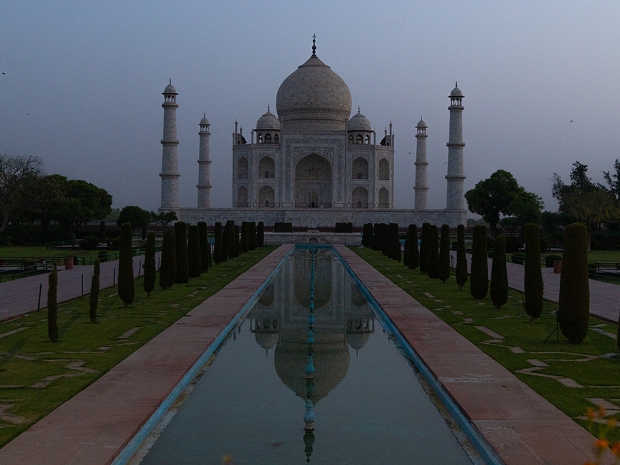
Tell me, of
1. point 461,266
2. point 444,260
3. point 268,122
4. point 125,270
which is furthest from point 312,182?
point 125,270

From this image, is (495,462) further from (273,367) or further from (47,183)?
(47,183)

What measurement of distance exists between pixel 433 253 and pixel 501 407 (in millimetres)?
Answer: 10997

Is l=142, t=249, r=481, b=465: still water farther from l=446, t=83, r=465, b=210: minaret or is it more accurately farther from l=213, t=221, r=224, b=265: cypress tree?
l=446, t=83, r=465, b=210: minaret

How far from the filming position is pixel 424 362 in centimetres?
716

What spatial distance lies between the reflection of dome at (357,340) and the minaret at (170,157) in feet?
101

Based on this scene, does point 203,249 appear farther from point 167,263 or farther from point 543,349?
point 543,349

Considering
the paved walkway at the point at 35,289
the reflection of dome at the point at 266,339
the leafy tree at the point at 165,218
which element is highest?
the leafy tree at the point at 165,218

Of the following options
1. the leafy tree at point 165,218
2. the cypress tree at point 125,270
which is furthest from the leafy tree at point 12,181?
the cypress tree at point 125,270

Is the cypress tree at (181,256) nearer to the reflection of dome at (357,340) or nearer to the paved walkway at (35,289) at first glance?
the paved walkway at (35,289)

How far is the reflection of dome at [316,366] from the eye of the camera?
6582mm

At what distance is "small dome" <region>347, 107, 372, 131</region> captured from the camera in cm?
4622

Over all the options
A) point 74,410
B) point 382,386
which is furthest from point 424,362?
point 74,410

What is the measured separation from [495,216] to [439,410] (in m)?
35.9

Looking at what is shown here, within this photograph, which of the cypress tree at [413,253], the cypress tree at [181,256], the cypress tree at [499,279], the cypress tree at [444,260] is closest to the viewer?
the cypress tree at [499,279]
